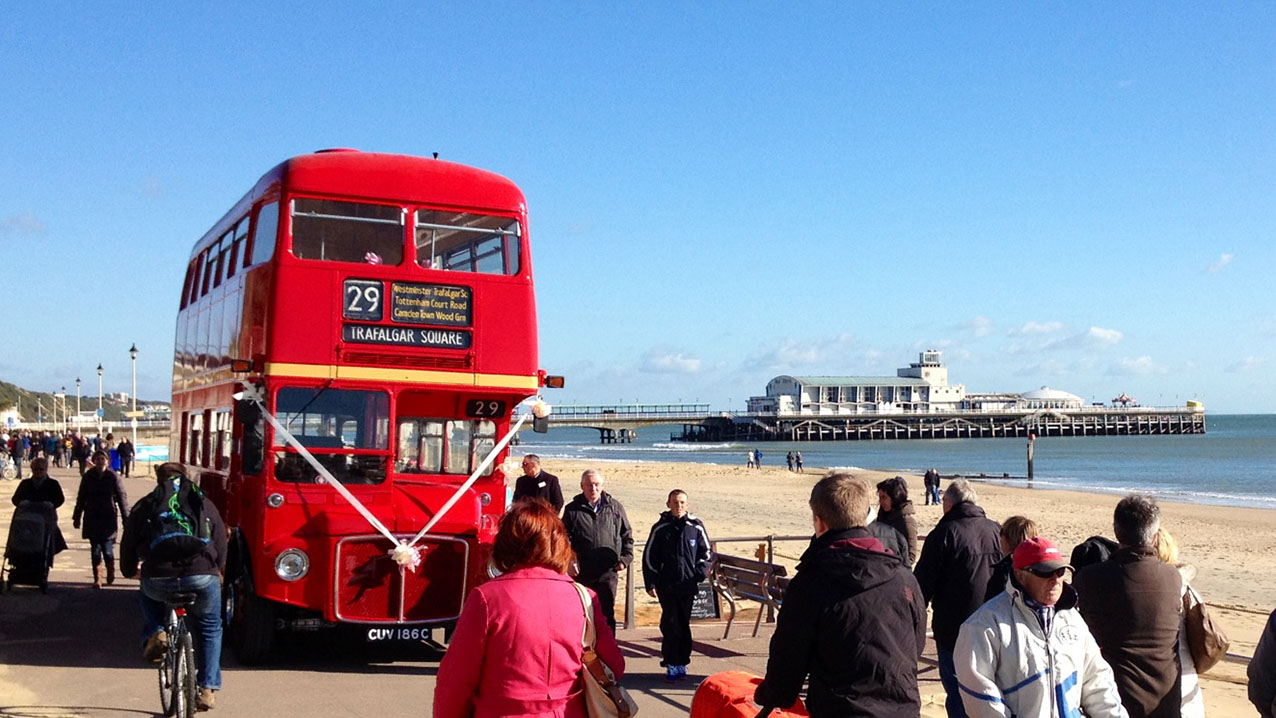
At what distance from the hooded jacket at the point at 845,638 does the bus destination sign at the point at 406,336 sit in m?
6.78

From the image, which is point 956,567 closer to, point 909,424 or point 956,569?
point 956,569

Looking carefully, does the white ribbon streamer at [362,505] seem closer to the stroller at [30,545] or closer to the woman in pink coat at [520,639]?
the stroller at [30,545]

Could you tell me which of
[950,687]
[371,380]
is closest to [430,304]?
[371,380]

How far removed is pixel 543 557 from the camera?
420 centimetres

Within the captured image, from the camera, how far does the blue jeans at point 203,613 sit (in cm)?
813

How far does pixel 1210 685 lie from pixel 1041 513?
3056cm

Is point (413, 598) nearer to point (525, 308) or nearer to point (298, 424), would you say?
point (298, 424)

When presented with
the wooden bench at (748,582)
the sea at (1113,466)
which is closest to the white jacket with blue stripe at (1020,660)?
the wooden bench at (748,582)

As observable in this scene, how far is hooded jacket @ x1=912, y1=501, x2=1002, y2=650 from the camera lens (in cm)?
725

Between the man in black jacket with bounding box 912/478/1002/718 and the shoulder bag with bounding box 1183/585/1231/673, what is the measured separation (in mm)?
1808

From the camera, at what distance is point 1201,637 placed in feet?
17.3

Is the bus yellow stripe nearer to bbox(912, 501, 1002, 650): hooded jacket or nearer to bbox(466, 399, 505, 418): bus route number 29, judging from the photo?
bbox(466, 399, 505, 418): bus route number 29

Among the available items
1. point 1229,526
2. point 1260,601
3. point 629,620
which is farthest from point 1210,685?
point 1229,526

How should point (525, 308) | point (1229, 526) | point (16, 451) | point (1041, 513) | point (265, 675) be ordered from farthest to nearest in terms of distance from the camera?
point (16, 451) → point (1041, 513) → point (1229, 526) → point (525, 308) → point (265, 675)
